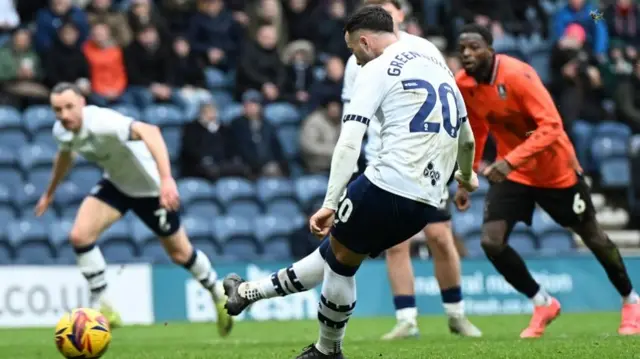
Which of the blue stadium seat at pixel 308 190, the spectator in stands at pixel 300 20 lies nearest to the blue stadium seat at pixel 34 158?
the blue stadium seat at pixel 308 190

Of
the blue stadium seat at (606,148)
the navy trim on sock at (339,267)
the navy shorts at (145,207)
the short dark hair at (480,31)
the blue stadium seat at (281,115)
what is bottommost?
the blue stadium seat at (606,148)

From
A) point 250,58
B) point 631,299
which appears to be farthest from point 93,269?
point 250,58

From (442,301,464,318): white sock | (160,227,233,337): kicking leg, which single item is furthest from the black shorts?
(160,227,233,337): kicking leg

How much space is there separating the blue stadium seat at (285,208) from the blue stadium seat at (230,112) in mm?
1764

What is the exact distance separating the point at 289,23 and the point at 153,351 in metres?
12.2

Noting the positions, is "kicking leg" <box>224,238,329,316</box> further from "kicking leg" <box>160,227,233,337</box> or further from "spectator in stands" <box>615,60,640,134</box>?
"spectator in stands" <box>615,60,640,134</box>

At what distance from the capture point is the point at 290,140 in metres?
19.6

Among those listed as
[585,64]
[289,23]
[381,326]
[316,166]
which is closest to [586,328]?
[381,326]

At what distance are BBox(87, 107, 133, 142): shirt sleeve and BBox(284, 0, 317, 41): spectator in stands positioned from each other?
31.7 feet

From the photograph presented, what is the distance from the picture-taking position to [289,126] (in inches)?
773

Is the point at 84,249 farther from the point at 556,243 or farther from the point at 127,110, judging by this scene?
the point at 556,243

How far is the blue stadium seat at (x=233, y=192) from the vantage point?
18.1 metres

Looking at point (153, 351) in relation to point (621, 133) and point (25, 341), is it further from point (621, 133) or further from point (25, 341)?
point (621, 133)

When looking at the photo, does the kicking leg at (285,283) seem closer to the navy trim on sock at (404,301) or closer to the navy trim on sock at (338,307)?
the navy trim on sock at (338,307)
